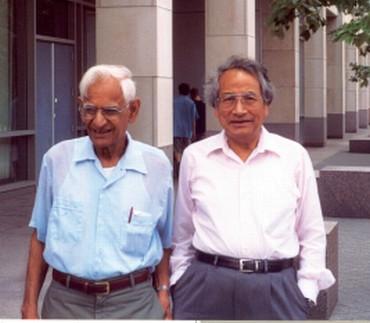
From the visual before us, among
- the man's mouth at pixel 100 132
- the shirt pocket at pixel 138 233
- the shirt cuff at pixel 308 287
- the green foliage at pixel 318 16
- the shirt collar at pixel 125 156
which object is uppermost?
the green foliage at pixel 318 16

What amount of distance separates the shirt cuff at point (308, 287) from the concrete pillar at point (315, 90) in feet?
92.2

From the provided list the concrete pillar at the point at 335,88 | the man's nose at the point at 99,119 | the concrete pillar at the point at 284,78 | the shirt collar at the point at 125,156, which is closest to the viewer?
the man's nose at the point at 99,119

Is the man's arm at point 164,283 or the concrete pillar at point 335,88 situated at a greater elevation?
the concrete pillar at point 335,88

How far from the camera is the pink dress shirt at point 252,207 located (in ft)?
11.8

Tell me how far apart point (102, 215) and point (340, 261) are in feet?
22.8

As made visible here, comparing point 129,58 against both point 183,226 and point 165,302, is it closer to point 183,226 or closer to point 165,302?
point 183,226

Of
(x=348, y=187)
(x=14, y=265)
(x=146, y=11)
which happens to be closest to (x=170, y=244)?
(x=14, y=265)

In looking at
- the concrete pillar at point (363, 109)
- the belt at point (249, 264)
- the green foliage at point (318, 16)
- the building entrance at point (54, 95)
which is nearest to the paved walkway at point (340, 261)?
the building entrance at point (54, 95)

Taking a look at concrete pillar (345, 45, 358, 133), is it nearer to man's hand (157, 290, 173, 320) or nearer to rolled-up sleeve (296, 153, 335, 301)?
rolled-up sleeve (296, 153, 335, 301)

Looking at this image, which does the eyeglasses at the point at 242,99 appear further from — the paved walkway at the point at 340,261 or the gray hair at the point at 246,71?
the paved walkway at the point at 340,261

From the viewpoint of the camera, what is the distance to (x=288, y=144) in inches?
148

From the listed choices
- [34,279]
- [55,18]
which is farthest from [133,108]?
[55,18]

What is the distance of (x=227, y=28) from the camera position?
16297 mm

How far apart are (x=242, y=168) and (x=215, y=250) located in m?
0.35
